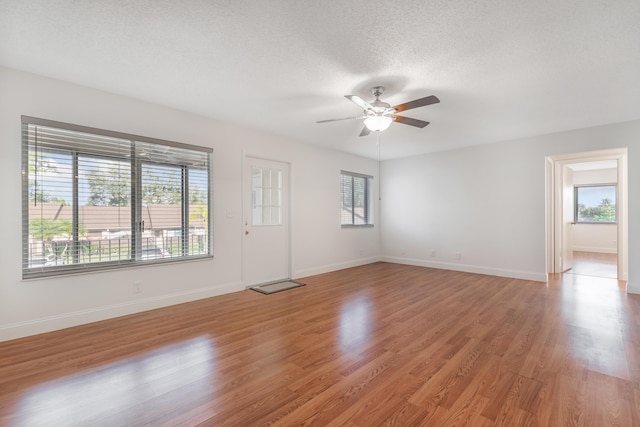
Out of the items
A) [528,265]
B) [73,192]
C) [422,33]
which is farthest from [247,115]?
[528,265]

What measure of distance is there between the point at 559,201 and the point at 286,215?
17.1 ft

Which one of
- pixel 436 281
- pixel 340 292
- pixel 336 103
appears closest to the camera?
pixel 336 103

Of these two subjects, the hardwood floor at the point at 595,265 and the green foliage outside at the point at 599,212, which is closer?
the hardwood floor at the point at 595,265

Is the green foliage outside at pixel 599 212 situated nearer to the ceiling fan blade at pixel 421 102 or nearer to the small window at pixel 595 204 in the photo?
the small window at pixel 595 204

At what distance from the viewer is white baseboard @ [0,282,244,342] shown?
8.94ft

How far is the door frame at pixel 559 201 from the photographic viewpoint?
4605mm

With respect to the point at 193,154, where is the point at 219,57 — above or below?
above

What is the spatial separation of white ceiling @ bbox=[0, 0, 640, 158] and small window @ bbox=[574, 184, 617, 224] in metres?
6.01

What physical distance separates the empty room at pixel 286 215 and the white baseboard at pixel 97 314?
0.02m

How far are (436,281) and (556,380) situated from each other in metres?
2.95

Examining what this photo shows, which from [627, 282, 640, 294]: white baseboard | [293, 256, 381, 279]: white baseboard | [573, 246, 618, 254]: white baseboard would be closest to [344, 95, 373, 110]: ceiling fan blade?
[293, 256, 381, 279]: white baseboard

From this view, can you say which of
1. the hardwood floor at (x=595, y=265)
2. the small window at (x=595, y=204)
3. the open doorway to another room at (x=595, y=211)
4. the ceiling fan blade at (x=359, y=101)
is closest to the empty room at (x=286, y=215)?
the ceiling fan blade at (x=359, y=101)

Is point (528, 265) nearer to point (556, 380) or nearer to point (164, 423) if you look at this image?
point (556, 380)

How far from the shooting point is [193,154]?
392 cm
